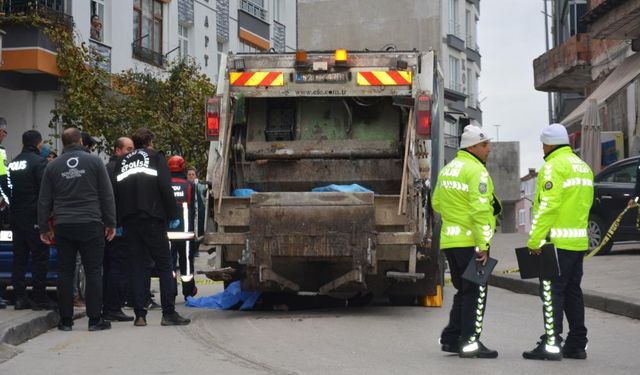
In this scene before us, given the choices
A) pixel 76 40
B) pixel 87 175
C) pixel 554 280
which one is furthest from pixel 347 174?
pixel 76 40

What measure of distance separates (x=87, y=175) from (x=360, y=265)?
260 cm

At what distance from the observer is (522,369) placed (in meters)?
8.38

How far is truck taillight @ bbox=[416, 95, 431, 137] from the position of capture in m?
12.3

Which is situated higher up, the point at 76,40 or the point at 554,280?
the point at 76,40

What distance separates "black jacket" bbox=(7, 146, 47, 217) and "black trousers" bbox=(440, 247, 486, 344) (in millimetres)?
4731

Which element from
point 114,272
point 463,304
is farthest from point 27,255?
point 463,304

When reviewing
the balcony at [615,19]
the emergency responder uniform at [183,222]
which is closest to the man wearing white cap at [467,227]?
the emergency responder uniform at [183,222]

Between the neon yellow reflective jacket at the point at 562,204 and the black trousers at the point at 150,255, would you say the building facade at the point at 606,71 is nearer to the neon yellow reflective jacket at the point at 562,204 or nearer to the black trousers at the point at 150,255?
the black trousers at the point at 150,255

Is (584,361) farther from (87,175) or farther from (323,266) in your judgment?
(87,175)

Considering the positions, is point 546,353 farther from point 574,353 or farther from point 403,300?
point 403,300

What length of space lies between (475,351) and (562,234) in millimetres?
1028

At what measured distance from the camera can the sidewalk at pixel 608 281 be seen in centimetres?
1277

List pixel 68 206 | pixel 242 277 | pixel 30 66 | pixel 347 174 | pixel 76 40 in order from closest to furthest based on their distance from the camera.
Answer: pixel 68 206 < pixel 242 277 < pixel 347 174 < pixel 30 66 < pixel 76 40

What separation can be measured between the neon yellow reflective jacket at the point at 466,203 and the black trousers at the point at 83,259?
3.38 m
